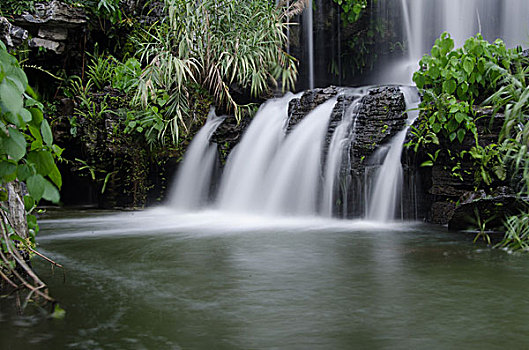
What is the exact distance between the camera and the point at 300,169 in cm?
618

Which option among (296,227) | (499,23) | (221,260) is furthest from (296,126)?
(499,23)

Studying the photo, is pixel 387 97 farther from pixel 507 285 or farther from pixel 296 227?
pixel 507 285

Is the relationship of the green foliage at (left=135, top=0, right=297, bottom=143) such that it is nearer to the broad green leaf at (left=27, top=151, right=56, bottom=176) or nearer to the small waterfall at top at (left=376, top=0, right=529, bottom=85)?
the small waterfall at top at (left=376, top=0, right=529, bottom=85)

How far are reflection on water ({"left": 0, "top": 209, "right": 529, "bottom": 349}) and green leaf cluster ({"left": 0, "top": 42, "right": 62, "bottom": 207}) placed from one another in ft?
1.92

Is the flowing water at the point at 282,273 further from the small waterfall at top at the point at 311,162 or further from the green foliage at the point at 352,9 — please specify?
the green foliage at the point at 352,9

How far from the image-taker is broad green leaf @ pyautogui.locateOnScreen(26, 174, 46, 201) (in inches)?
74.8

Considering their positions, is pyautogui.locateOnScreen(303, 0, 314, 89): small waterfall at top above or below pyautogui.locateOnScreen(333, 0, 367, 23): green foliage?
below

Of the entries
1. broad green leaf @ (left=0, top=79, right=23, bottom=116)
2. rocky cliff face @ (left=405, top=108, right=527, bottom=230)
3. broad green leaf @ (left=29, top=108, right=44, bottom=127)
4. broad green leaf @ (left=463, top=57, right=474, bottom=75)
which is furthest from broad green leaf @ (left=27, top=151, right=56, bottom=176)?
broad green leaf @ (left=463, top=57, right=474, bottom=75)

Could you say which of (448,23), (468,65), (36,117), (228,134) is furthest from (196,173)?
(448,23)

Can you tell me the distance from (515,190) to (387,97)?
6.01ft

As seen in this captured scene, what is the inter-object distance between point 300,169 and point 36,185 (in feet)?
14.6

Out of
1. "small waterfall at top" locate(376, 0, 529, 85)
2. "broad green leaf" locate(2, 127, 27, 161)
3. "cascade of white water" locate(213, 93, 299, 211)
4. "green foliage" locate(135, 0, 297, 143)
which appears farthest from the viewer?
"small waterfall at top" locate(376, 0, 529, 85)

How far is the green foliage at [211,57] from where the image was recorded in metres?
7.28

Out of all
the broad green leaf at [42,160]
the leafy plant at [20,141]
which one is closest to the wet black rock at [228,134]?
the leafy plant at [20,141]
